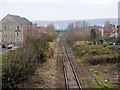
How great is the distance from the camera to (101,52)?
3247cm

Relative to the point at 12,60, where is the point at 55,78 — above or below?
below

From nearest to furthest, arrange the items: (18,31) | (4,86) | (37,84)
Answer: (4,86)
(37,84)
(18,31)

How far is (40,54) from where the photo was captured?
24.6m

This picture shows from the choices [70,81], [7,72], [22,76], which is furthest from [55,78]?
[7,72]

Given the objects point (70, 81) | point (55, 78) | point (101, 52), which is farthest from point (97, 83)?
point (101, 52)

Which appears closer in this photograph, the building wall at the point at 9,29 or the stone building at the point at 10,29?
the stone building at the point at 10,29

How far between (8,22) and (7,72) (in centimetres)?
5335

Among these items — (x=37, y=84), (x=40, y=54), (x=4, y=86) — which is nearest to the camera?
(x=4, y=86)

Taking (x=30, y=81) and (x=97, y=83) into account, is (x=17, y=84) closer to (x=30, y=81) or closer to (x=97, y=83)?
(x=30, y=81)

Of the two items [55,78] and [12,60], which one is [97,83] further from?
[12,60]

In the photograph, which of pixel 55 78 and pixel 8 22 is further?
pixel 8 22

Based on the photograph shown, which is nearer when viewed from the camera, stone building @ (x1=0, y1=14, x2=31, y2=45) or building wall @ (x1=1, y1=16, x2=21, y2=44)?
stone building @ (x1=0, y1=14, x2=31, y2=45)

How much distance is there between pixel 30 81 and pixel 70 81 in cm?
260

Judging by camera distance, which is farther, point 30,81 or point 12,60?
point 30,81
